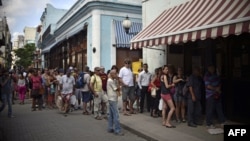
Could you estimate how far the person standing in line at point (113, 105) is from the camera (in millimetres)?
9281

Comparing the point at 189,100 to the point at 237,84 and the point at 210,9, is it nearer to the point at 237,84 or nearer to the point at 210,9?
the point at 237,84

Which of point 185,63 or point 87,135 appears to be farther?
point 185,63

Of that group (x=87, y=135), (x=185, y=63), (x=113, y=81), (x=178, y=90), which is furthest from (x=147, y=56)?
(x=87, y=135)

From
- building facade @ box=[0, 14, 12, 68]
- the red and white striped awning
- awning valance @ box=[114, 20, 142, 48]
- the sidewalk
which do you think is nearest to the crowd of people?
the sidewalk

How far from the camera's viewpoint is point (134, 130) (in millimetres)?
9594

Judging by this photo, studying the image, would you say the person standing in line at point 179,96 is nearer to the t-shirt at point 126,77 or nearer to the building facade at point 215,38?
Result: the building facade at point 215,38

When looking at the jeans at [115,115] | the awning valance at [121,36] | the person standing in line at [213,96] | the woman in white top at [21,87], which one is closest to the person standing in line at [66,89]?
the jeans at [115,115]

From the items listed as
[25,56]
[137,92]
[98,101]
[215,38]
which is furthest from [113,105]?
[25,56]

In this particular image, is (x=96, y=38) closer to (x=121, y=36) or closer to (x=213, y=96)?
(x=121, y=36)

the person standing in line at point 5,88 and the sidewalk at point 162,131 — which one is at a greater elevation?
the person standing in line at point 5,88

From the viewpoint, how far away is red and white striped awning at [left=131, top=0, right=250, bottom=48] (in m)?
7.50

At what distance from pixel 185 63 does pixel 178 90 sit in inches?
78.4

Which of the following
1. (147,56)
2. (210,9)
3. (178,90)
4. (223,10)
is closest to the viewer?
(223,10)

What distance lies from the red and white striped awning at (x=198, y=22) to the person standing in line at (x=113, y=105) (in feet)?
6.02
